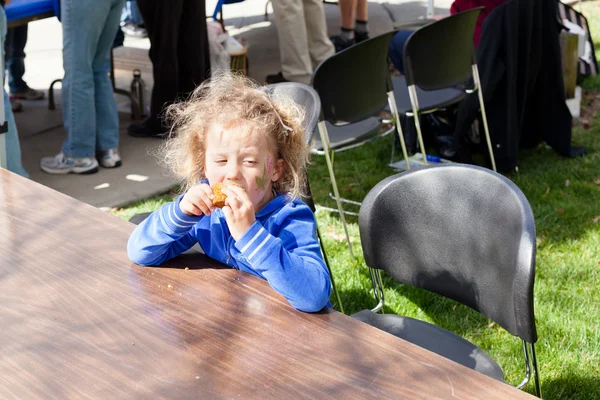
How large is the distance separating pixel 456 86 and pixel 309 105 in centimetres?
191

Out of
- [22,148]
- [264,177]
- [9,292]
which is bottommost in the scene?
[22,148]

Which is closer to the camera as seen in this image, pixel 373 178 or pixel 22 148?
pixel 373 178

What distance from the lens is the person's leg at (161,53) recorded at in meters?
5.34

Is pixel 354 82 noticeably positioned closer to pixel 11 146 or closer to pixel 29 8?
pixel 11 146

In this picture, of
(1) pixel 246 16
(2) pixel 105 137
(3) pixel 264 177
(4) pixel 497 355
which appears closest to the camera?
(3) pixel 264 177

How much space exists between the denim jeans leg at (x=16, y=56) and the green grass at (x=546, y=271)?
2428 mm

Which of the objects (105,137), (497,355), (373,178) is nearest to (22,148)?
(105,137)

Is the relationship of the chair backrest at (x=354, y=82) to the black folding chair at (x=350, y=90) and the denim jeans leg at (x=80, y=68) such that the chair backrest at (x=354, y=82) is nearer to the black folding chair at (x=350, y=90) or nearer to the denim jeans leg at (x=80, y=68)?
the black folding chair at (x=350, y=90)

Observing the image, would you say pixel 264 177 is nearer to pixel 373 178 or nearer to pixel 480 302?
pixel 480 302

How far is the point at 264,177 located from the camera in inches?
78.6

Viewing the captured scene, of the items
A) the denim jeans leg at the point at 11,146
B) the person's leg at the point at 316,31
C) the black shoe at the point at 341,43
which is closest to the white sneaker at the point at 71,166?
→ the denim jeans leg at the point at 11,146

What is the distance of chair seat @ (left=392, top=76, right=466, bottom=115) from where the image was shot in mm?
4539

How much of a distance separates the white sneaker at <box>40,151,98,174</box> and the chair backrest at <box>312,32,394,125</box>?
1.85 m

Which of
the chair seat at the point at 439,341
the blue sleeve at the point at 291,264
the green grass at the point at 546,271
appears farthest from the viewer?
the green grass at the point at 546,271
